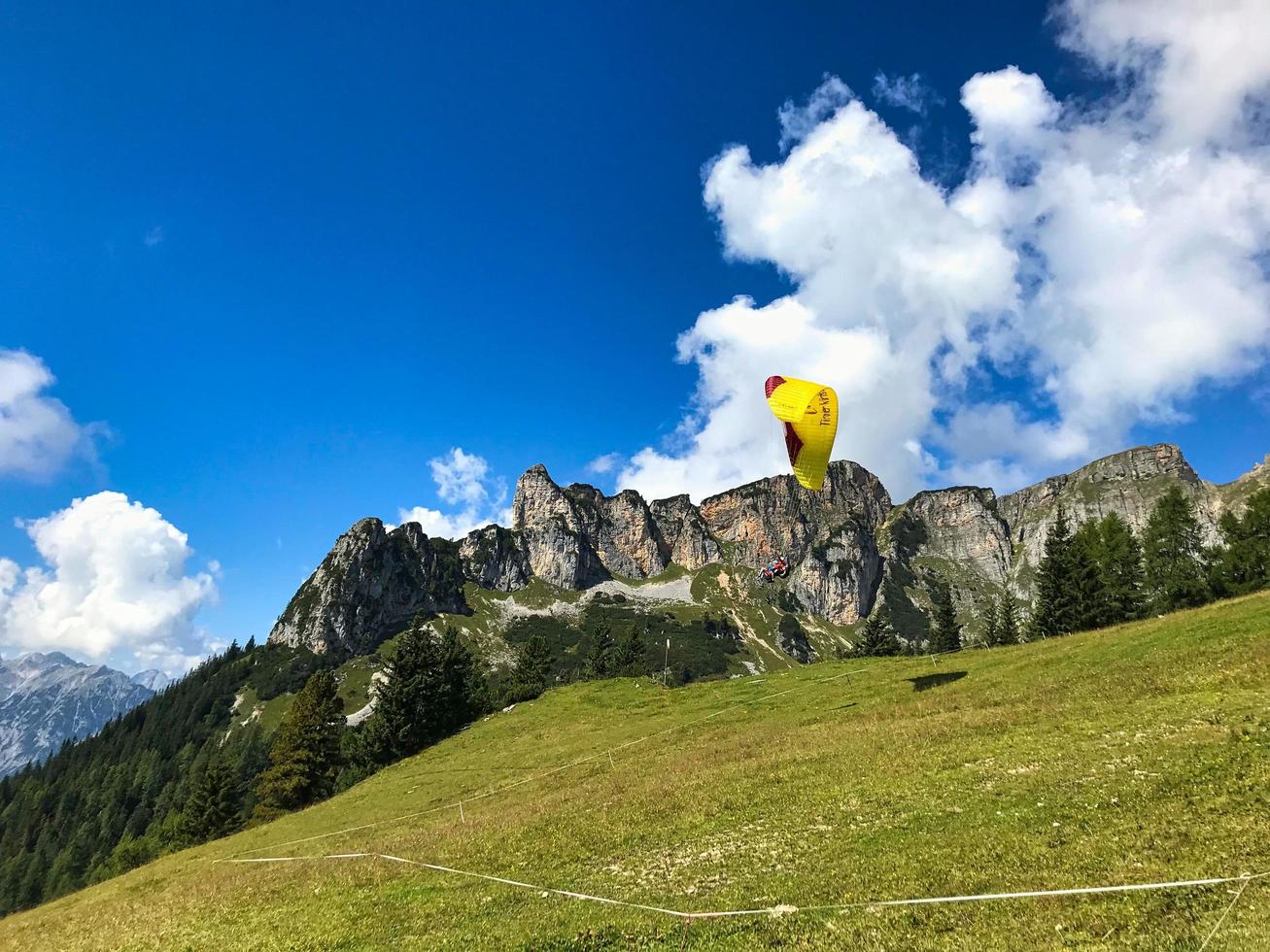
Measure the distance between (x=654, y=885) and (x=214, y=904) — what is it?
16.2m

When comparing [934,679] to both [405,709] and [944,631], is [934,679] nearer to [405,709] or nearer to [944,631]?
[405,709]

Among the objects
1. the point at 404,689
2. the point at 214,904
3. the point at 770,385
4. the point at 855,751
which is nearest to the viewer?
the point at 214,904

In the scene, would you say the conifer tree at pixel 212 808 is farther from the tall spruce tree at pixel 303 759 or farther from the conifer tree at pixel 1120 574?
the conifer tree at pixel 1120 574

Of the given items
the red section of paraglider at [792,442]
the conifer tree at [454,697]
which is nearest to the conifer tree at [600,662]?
the conifer tree at [454,697]

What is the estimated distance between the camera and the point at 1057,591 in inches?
3071

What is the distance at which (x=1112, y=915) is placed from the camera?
9797 mm

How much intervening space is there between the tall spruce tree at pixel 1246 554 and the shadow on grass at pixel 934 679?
44157mm

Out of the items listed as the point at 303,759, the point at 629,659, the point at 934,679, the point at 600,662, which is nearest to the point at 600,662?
the point at 600,662

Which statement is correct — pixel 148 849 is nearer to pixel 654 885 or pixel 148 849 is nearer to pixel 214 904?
pixel 214 904

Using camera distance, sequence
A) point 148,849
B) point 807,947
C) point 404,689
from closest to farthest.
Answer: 1. point 807,947
2. point 404,689
3. point 148,849

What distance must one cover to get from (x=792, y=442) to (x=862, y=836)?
23601 millimetres

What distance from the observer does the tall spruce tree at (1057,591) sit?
2987 inches

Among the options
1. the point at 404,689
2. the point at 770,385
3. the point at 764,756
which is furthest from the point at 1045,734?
the point at 404,689

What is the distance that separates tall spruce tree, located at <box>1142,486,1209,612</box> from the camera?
2830 inches
